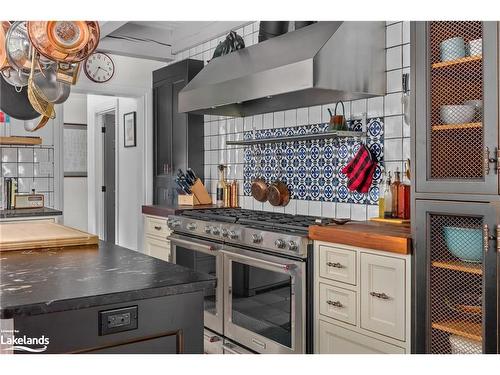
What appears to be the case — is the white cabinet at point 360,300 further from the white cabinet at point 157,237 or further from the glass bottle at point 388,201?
the white cabinet at point 157,237

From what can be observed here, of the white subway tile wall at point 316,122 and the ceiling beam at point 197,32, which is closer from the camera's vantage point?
the white subway tile wall at point 316,122

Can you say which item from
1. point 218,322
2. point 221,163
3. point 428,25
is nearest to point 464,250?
point 428,25

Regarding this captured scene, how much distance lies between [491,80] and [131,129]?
4.33m

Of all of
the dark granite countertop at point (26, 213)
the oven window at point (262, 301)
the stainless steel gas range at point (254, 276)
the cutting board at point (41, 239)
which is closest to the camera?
the cutting board at point (41, 239)

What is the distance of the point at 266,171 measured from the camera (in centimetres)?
405

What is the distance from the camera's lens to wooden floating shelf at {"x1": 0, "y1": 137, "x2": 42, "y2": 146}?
472 centimetres

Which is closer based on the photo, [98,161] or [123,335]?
[123,335]

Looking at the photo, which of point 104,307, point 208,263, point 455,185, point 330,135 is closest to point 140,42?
point 208,263

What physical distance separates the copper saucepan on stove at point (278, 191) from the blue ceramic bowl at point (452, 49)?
6.07 feet

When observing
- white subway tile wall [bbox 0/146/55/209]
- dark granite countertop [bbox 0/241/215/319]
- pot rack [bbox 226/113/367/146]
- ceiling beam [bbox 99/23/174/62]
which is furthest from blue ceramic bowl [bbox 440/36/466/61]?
white subway tile wall [bbox 0/146/55/209]

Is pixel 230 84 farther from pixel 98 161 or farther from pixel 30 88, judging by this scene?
pixel 98 161

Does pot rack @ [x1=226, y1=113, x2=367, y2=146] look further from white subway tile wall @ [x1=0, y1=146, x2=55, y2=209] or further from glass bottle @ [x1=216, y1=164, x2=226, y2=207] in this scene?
white subway tile wall @ [x1=0, y1=146, x2=55, y2=209]

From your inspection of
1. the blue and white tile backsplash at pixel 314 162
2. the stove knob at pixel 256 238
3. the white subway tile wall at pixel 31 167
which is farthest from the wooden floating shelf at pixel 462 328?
the white subway tile wall at pixel 31 167

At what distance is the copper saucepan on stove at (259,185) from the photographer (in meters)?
3.99
